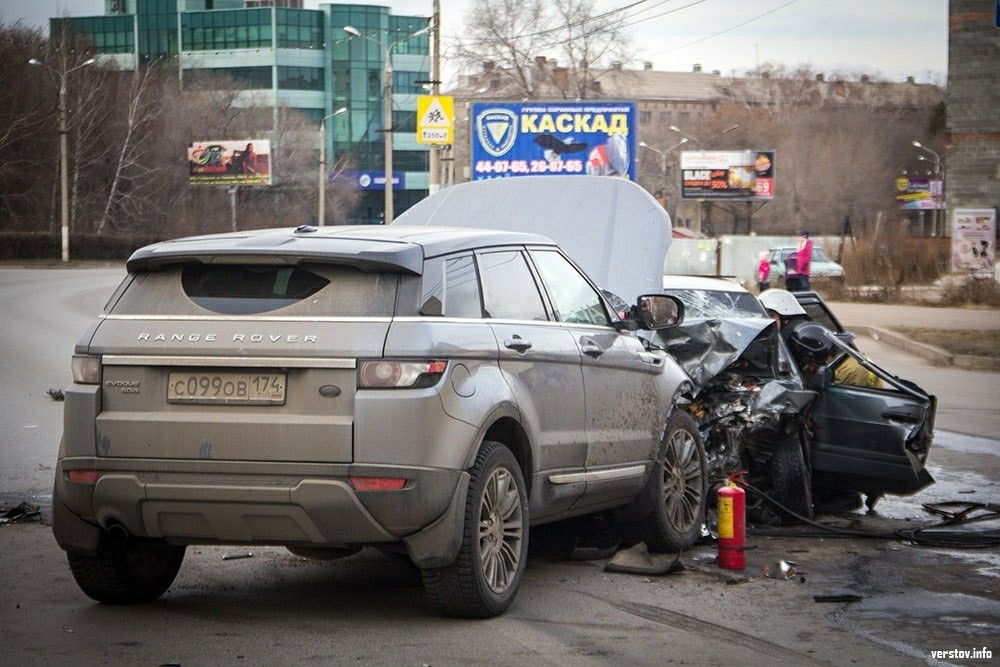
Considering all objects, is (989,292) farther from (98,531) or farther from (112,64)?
(112,64)

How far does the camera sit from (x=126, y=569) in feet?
19.6

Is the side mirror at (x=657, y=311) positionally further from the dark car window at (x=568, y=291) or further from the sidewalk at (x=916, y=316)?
the sidewalk at (x=916, y=316)

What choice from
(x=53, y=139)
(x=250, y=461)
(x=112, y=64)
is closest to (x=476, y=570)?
(x=250, y=461)

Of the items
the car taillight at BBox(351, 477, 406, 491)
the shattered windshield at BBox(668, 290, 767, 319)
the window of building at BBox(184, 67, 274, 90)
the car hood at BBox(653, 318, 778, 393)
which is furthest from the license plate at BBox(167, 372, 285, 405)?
the window of building at BBox(184, 67, 274, 90)

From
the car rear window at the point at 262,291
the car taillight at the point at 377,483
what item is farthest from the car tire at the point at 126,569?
the car taillight at the point at 377,483

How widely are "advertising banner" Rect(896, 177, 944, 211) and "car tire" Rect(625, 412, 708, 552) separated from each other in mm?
116834

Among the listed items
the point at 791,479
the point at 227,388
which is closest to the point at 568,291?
the point at 227,388

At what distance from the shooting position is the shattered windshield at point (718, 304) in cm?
997

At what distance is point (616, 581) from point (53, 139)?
2663 inches

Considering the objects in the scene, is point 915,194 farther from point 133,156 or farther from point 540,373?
point 540,373

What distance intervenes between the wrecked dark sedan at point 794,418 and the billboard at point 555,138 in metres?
25.3

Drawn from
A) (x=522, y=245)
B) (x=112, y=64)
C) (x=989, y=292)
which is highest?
(x=112, y=64)

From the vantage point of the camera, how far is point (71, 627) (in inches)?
221

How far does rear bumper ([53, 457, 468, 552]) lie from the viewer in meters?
5.31
